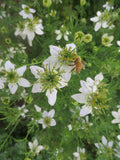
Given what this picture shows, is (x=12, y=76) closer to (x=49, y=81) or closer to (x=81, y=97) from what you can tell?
(x=49, y=81)

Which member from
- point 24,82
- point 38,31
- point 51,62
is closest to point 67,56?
point 51,62

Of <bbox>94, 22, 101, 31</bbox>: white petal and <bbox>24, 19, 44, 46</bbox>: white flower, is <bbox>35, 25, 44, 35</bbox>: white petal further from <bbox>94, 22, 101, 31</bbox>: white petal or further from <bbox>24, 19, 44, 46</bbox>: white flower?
<bbox>94, 22, 101, 31</bbox>: white petal

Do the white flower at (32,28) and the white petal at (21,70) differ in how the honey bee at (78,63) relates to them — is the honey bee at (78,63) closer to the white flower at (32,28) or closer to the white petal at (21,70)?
the white petal at (21,70)

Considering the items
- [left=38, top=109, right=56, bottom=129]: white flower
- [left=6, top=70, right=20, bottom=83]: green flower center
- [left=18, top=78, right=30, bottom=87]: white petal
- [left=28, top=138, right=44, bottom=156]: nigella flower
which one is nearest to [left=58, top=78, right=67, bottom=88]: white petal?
[left=18, top=78, right=30, bottom=87]: white petal

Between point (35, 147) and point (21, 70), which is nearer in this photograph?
point (21, 70)

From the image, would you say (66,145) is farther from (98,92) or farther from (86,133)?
(98,92)

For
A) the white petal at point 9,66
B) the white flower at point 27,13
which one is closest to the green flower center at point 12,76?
the white petal at point 9,66
